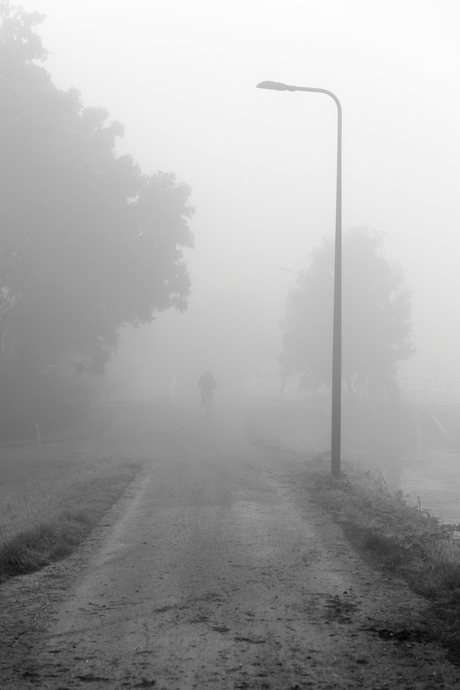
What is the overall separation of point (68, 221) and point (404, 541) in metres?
19.6

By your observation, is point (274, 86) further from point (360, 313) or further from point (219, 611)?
point (360, 313)

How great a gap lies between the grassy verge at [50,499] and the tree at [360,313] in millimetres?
24815

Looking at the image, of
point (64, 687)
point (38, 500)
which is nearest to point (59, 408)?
point (38, 500)

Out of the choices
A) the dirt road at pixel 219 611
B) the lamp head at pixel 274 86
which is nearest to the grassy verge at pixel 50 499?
the dirt road at pixel 219 611

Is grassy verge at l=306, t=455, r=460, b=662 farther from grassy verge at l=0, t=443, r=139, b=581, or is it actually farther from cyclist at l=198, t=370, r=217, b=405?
cyclist at l=198, t=370, r=217, b=405

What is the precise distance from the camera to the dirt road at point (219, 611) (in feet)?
17.3

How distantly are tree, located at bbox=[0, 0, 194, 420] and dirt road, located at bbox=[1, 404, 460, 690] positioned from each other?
15.3m

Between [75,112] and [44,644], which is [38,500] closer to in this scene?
[44,644]

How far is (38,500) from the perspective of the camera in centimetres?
1467

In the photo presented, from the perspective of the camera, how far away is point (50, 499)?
14117mm

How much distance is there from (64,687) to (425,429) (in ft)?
140

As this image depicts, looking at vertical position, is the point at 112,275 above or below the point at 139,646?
above

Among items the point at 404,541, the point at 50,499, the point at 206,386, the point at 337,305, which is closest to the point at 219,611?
the point at 404,541

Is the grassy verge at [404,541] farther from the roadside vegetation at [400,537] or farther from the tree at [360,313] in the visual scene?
the tree at [360,313]
